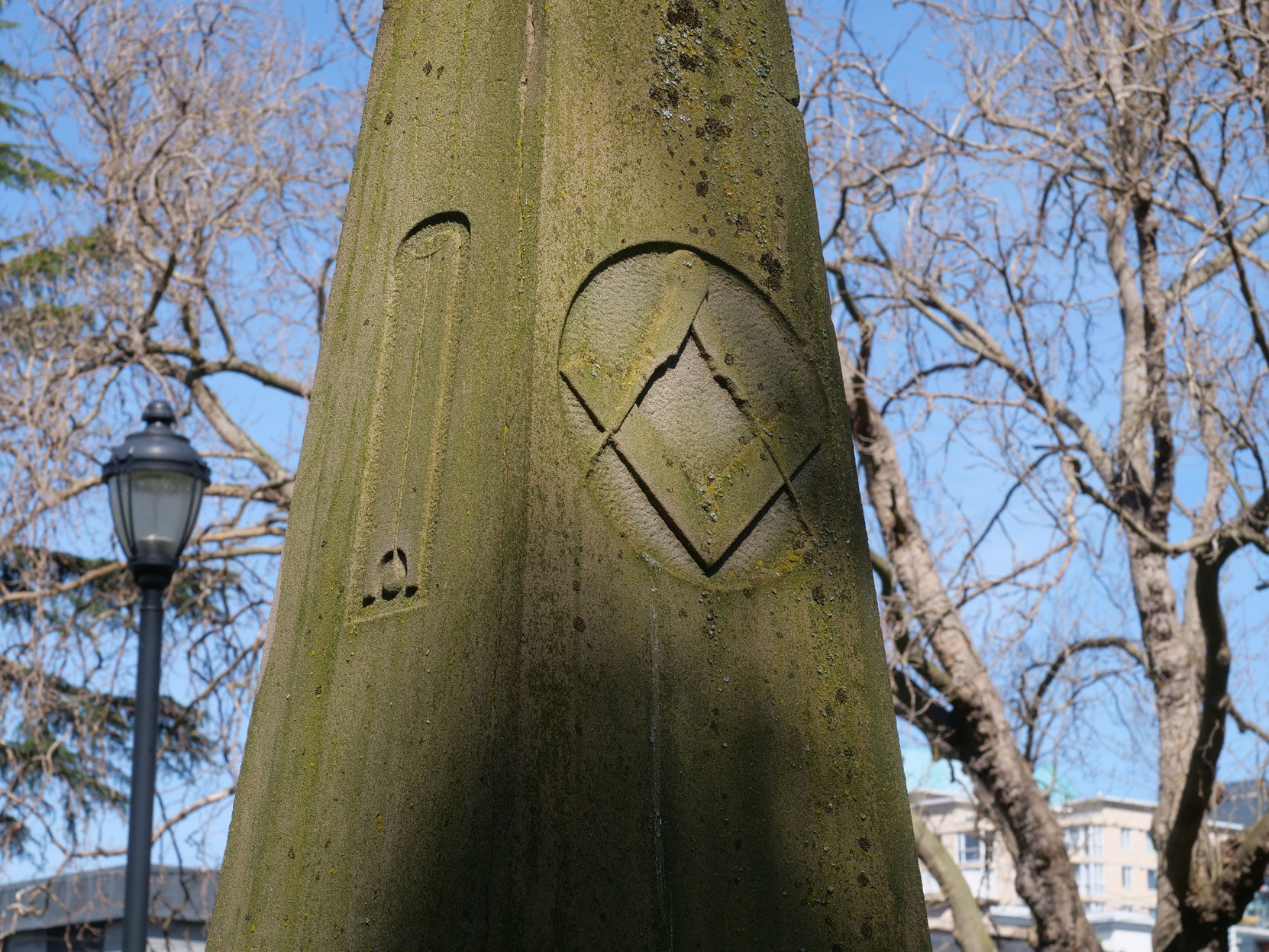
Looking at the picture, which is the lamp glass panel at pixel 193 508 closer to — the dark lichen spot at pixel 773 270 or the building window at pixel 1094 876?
the dark lichen spot at pixel 773 270

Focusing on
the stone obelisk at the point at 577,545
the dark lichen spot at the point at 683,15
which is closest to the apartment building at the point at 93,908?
the stone obelisk at the point at 577,545

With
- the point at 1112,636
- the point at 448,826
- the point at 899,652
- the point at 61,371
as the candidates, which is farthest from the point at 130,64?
the point at 448,826

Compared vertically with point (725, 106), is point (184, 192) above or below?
above

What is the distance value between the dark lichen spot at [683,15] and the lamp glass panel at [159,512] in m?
4.31

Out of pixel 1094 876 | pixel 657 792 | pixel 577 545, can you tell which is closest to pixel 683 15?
pixel 577 545

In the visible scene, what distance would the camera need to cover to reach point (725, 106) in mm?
2092

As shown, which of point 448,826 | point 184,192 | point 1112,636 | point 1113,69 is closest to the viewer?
point 448,826

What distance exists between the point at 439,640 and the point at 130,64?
25.0 ft

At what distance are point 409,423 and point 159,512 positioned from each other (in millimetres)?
4241

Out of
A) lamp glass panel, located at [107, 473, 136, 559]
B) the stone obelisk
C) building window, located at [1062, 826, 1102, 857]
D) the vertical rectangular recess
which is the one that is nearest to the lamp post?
lamp glass panel, located at [107, 473, 136, 559]

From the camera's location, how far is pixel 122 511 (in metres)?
5.82

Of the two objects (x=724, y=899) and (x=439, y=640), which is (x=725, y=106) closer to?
(x=439, y=640)

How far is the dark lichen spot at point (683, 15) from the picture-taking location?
6.84 ft

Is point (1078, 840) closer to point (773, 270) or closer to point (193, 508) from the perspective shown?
point (193, 508)
